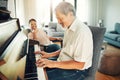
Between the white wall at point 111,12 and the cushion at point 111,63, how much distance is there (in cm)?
337

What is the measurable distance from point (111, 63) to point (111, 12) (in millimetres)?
3854

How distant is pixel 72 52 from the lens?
1.50 m

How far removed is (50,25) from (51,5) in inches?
44.9

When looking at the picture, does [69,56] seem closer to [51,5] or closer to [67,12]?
[67,12]

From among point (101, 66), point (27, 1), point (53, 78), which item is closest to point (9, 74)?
point (53, 78)

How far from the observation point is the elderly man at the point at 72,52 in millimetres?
1418

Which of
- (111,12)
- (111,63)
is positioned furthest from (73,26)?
(111,12)

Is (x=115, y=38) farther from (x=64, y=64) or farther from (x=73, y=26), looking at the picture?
(x=64, y=64)

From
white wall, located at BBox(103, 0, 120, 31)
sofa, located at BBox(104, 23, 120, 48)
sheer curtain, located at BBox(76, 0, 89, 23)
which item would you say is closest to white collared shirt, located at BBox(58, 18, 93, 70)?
sofa, located at BBox(104, 23, 120, 48)

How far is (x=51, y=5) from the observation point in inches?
273

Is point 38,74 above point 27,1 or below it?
below

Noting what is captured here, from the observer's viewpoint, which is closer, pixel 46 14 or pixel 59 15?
pixel 59 15

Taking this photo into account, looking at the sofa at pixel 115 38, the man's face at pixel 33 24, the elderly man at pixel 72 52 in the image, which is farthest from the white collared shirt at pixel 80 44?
the sofa at pixel 115 38

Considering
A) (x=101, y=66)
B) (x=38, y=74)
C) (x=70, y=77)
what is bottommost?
(x=101, y=66)
